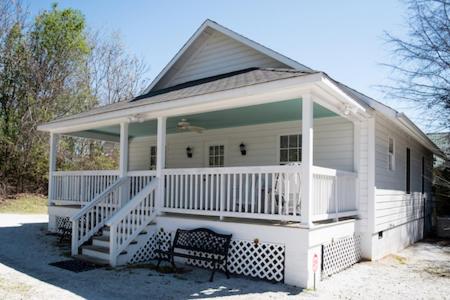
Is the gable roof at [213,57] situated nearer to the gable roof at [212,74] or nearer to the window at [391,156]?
the gable roof at [212,74]

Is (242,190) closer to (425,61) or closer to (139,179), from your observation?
(139,179)

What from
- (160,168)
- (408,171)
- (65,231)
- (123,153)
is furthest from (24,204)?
(408,171)

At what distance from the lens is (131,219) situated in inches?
335

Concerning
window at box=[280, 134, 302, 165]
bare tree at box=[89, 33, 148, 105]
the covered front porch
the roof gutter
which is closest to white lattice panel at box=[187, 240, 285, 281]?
the covered front porch

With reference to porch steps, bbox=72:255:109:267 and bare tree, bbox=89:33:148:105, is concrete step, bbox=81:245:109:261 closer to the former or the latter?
porch steps, bbox=72:255:109:267

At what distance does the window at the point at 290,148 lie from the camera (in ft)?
33.6

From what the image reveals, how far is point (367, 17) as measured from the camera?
13.6 m

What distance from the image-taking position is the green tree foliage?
70.5 feet

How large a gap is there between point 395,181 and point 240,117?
186 inches

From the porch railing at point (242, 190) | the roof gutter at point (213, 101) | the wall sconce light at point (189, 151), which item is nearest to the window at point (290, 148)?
the porch railing at point (242, 190)

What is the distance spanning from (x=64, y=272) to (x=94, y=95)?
21757 millimetres

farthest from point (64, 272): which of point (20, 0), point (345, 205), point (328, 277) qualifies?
point (20, 0)

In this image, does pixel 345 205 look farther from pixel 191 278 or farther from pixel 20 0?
pixel 20 0

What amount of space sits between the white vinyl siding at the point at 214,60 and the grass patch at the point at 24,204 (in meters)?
11.5
